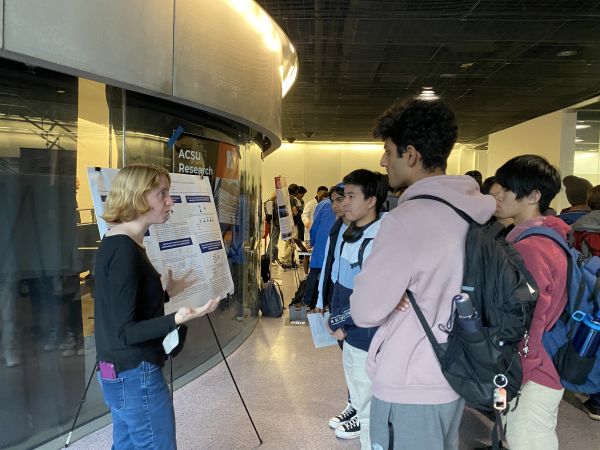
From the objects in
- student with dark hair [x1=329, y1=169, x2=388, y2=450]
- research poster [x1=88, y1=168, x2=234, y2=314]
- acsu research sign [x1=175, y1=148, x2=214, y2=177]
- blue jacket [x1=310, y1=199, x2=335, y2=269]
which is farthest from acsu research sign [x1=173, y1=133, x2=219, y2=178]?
student with dark hair [x1=329, y1=169, x2=388, y2=450]

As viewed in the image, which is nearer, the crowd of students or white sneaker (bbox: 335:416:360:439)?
the crowd of students

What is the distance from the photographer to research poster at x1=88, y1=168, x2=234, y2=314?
7.99ft

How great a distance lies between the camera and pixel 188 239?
274cm

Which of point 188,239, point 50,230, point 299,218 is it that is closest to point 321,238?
point 188,239

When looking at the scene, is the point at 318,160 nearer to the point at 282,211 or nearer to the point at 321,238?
the point at 282,211

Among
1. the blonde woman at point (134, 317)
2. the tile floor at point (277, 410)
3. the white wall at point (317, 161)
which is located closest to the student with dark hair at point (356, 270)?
the tile floor at point (277, 410)

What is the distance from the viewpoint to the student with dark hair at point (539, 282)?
1882mm

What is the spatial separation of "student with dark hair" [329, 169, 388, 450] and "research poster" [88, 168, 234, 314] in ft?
2.39

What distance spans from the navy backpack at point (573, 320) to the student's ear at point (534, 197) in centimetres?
16

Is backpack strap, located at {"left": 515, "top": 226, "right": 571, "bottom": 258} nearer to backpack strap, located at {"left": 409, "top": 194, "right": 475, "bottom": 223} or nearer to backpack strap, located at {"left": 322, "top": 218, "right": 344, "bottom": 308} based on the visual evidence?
backpack strap, located at {"left": 409, "top": 194, "right": 475, "bottom": 223}

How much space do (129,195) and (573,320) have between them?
74.7 inches

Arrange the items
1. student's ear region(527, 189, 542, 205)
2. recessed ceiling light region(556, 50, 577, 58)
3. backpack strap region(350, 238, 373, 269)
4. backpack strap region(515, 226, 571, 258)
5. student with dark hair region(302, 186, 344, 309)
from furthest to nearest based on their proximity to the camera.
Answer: recessed ceiling light region(556, 50, 577, 58) → student with dark hair region(302, 186, 344, 309) → backpack strap region(350, 238, 373, 269) → student's ear region(527, 189, 542, 205) → backpack strap region(515, 226, 571, 258)

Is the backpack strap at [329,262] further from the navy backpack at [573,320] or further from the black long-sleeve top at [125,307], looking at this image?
the black long-sleeve top at [125,307]

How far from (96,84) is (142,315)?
6.87ft
